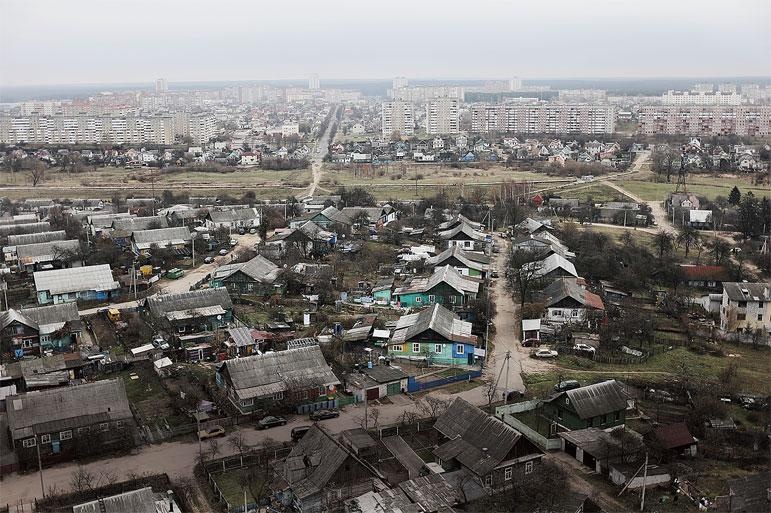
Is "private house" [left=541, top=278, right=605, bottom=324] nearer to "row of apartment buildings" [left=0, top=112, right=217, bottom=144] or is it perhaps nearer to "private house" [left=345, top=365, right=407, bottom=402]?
"private house" [left=345, top=365, right=407, bottom=402]

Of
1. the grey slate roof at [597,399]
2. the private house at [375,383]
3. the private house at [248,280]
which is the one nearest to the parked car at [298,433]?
the private house at [375,383]

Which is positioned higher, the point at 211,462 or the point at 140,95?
the point at 140,95

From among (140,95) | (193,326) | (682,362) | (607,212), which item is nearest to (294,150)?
(607,212)

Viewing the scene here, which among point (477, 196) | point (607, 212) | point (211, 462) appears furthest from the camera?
point (477, 196)

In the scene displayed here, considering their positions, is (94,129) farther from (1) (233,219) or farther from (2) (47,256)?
(2) (47,256)

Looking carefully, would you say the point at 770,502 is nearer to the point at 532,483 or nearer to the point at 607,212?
the point at 532,483

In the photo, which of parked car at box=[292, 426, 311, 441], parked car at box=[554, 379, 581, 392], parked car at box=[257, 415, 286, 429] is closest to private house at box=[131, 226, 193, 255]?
parked car at box=[257, 415, 286, 429]

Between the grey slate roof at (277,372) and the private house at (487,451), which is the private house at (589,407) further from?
the grey slate roof at (277,372)
